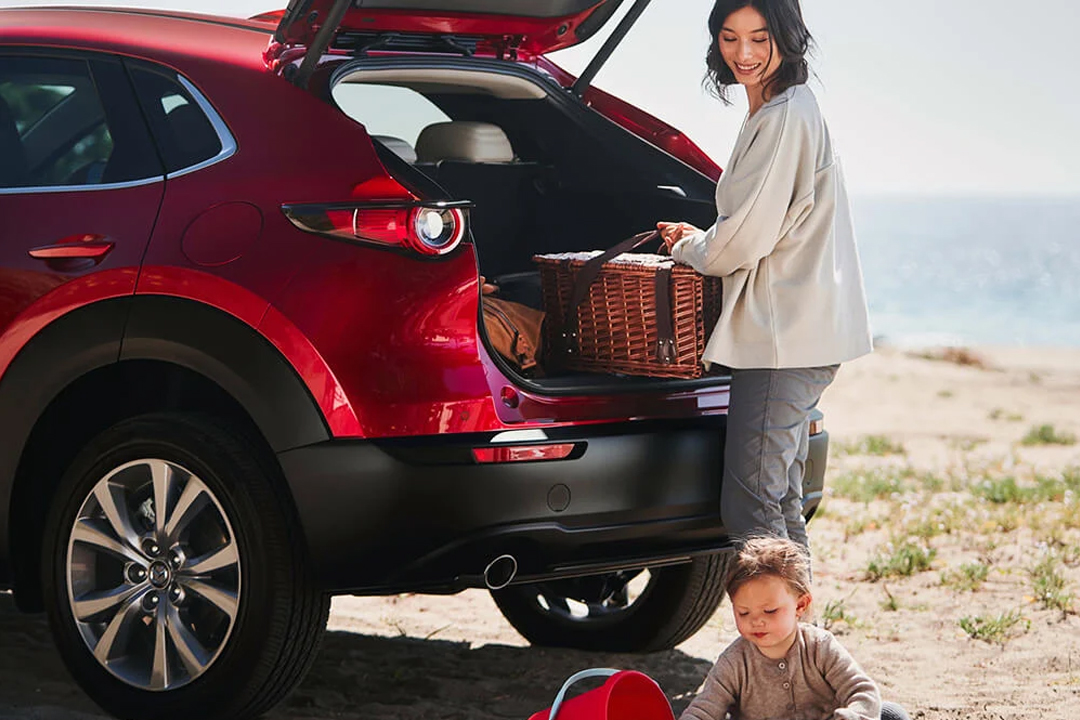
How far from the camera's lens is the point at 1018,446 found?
35.3 ft

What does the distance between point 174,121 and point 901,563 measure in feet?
11.6

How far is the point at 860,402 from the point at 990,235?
326ft

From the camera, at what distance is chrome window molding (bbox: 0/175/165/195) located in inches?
156

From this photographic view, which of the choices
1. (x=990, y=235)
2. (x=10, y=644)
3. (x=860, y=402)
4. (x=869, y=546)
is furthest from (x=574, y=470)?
(x=990, y=235)

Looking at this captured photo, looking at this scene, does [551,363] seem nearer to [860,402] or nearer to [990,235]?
[860,402]

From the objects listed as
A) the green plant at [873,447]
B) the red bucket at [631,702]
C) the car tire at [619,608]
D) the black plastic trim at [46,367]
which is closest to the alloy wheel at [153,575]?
the black plastic trim at [46,367]

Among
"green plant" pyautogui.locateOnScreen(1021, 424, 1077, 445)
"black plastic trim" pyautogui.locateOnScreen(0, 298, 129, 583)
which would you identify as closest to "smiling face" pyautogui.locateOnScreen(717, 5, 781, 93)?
"black plastic trim" pyautogui.locateOnScreen(0, 298, 129, 583)

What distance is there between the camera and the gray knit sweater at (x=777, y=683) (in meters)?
3.39

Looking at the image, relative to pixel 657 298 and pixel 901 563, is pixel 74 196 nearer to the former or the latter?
pixel 657 298

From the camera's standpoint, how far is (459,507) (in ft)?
12.2

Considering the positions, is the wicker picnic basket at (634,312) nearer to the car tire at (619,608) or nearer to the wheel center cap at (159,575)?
the car tire at (619,608)

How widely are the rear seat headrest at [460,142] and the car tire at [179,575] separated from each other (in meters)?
1.32

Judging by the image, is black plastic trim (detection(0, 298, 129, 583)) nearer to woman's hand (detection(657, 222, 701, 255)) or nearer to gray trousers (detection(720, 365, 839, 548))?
woman's hand (detection(657, 222, 701, 255))

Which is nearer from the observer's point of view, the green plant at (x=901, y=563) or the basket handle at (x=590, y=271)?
the basket handle at (x=590, y=271)
